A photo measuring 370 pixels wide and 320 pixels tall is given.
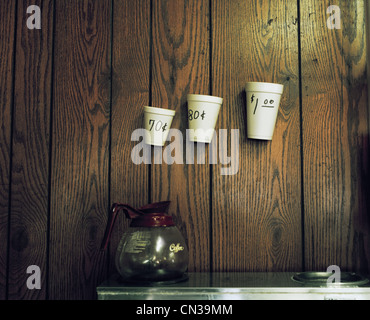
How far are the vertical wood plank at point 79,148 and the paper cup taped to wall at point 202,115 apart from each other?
291 mm

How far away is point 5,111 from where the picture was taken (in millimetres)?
1403

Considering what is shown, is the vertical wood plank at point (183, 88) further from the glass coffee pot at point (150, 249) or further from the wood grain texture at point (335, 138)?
the wood grain texture at point (335, 138)

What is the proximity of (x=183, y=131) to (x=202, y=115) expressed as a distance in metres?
0.13

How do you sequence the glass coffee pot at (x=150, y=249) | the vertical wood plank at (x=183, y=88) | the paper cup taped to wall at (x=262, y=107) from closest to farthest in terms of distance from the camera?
the glass coffee pot at (x=150, y=249) < the paper cup taped to wall at (x=262, y=107) < the vertical wood plank at (x=183, y=88)

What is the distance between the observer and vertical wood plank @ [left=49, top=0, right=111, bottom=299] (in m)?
1.34

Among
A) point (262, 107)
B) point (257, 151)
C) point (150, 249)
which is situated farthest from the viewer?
point (257, 151)

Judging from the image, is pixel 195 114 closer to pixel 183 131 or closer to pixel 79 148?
pixel 183 131

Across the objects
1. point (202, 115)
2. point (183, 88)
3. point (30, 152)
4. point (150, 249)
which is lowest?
point (150, 249)

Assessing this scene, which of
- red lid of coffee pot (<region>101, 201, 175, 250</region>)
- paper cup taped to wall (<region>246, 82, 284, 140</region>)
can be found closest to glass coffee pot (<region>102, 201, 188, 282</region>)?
red lid of coffee pot (<region>101, 201, 175, 250</region>)

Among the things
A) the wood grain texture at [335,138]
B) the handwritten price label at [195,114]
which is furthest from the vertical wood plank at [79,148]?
the wood grain texture at [335,138]

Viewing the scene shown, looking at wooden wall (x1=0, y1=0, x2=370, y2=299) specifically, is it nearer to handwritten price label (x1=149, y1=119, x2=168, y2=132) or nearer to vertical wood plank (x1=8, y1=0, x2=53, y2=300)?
vertical wood plank (x1=8, y1=0, x2=53, y2=300)

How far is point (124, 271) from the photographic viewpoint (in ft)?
3.74

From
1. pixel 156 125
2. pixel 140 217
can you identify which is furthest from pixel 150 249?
pixel 156 125

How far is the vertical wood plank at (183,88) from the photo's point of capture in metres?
1.35
